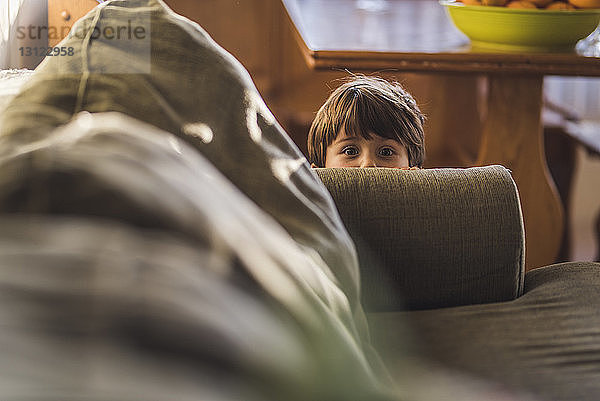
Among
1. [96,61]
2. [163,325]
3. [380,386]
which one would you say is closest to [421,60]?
[96,61]

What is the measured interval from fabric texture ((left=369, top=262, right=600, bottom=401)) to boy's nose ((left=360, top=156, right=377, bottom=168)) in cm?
46

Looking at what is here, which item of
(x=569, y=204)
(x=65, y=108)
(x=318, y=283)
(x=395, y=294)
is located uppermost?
(x=65, y=108)

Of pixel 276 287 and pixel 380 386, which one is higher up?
pixel 276 287

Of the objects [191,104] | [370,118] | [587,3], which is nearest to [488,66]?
[587,3]

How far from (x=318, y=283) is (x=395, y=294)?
290 millimetres

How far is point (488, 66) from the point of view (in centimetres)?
161

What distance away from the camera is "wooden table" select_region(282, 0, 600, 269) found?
1.60 m

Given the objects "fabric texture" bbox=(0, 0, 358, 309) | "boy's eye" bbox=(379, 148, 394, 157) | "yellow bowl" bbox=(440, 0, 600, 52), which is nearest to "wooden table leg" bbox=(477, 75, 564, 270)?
"yellow bowl" bbox=(440, 0, 600, 52)

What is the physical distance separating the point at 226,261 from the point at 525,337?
428 mm

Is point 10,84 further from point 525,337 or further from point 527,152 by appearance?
point 527,152

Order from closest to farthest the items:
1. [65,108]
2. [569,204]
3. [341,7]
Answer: [65,108] → [341,7] → [569,204]

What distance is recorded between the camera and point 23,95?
0.72 m

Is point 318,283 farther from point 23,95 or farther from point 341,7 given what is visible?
point 341,7

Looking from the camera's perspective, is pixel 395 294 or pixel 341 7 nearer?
pixel 395 294
